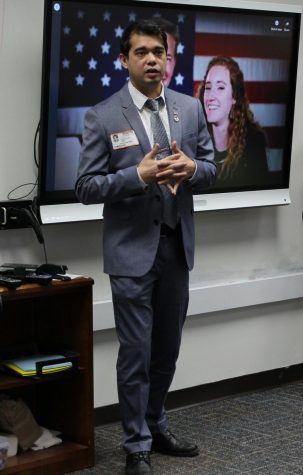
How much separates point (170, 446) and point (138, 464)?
28 centimetres

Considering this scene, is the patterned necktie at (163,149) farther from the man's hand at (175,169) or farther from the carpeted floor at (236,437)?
the carpeted floor at (236,437)

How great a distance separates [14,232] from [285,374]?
176cm

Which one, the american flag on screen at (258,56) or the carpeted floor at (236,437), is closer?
the carpeted floor at (236,437)

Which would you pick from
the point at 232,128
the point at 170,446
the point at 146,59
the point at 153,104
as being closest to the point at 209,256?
the point at 232,128

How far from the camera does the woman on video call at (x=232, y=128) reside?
13.1 feet

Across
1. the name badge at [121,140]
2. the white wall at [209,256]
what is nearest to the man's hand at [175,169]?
the name badge at [121,140]

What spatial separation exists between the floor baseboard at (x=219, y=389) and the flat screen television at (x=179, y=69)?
A: 2.85 feet

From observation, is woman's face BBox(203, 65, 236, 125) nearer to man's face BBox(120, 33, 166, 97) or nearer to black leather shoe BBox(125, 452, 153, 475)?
man's face BBox(120, 33, 166, 97)

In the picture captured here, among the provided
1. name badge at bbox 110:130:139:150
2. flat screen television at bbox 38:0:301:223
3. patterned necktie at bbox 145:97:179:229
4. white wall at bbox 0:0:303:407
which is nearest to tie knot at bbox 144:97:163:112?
patterned necktie at bbox 145:97:179:229

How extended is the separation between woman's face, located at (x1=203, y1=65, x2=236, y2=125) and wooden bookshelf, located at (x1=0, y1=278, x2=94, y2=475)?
3.59ft

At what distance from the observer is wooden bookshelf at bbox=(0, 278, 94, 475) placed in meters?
3.29

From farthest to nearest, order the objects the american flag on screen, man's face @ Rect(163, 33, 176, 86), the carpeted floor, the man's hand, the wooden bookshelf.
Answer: the american flag on screen, man's face @ Rect(163, 33, 176, 86), the carpeted floor, the wooden bookshelf, the man's hand

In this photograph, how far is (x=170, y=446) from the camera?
11.5ft

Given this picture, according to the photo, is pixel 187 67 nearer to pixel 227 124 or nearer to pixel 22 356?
pixel 227 124
